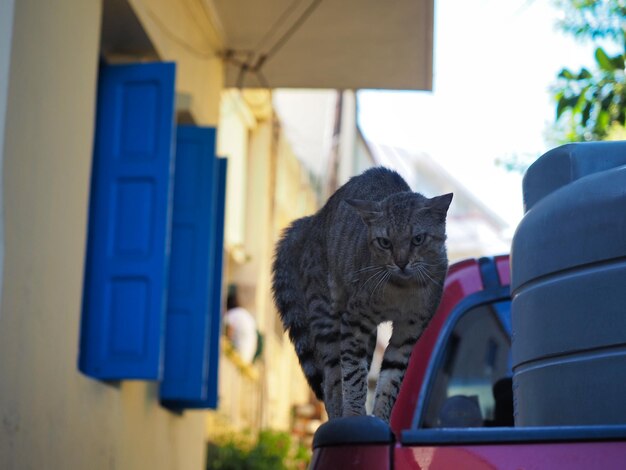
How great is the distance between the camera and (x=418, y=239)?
461 centimetres

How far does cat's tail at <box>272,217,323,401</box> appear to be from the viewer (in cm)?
488

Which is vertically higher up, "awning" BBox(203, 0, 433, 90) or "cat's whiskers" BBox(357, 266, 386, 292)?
"awning" BBox(203, 0, 433, 90)

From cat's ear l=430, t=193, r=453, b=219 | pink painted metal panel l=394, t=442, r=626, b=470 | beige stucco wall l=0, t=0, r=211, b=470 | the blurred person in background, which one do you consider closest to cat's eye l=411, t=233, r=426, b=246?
cat's ear l=430, t=193, r=453, b=219

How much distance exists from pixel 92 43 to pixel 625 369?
16.8ft

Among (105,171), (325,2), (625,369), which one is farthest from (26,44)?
(325,2)

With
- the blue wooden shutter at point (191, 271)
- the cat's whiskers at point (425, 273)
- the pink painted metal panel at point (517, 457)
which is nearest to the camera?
the pink painted metal panel at point (517, 457)

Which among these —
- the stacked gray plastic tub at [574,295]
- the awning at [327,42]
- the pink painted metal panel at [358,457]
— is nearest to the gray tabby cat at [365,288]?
the stacked gray plastic tub at [574,295]

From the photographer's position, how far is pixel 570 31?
10.3m

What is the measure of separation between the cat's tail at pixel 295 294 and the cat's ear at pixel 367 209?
506 millimetres

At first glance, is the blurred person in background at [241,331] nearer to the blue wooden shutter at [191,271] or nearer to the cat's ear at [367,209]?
the blue wooden shutter at [191,271]

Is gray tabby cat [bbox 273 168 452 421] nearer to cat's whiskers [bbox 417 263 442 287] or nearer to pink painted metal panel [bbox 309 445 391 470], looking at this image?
cat's whiskers [bbox 417 263 442 287]

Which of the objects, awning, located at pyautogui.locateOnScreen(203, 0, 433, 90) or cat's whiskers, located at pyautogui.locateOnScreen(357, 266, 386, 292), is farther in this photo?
awning, located at pyautogui.locateOnScreen(203, 0, 433, 90)

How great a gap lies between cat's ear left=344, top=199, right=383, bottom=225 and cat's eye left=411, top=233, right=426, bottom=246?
0.17 metres

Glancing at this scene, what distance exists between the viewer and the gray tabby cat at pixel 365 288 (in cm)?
445
